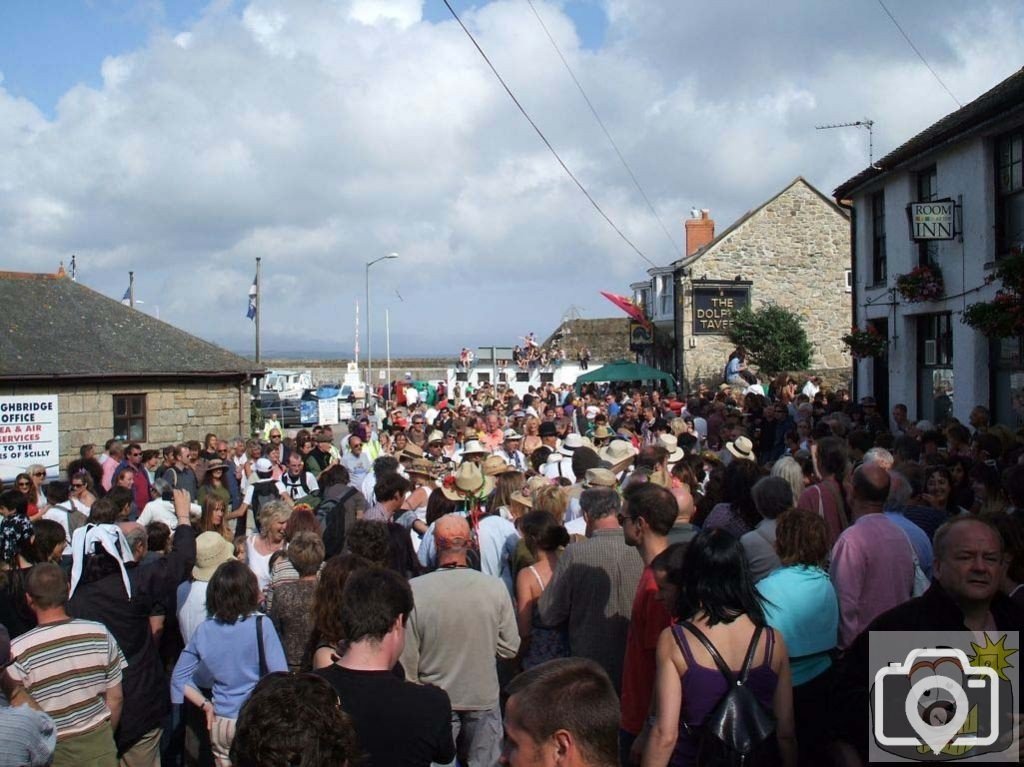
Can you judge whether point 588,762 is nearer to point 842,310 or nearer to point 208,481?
point 208,481

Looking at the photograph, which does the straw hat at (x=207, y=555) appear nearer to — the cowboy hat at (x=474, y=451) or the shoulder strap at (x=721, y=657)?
the shoulder strap at (x=721, y=657)

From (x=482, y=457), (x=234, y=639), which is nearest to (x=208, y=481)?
(x=482, y=457)

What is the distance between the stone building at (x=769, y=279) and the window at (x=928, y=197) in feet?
58.3

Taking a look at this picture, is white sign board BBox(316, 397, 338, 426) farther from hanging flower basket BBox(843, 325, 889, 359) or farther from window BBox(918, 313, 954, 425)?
window BBox(918, 313, 954, 425)

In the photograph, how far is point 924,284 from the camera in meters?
15.9

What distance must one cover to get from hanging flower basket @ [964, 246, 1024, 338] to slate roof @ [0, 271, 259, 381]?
15.3 metres

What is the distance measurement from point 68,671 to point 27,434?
1225cm

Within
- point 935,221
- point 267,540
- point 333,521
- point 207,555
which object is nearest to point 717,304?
point 935,221

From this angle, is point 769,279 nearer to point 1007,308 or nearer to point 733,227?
point 733,227

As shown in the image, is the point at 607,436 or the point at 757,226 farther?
the point at 757,226

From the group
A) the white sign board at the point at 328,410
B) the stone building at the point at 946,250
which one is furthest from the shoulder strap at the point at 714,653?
the white sign board at the point at 328,410

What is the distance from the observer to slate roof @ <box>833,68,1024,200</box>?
517 inches

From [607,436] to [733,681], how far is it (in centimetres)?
1031

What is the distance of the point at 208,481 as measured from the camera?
1160cm
